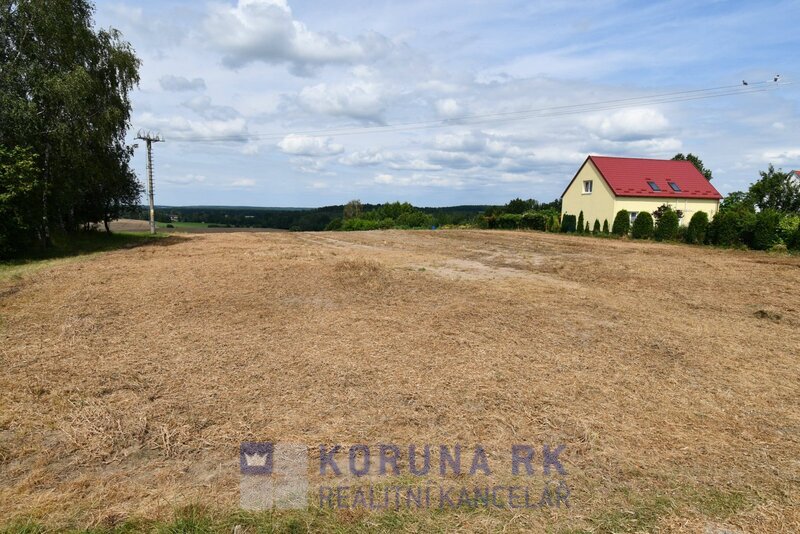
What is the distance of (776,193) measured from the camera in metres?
31.4

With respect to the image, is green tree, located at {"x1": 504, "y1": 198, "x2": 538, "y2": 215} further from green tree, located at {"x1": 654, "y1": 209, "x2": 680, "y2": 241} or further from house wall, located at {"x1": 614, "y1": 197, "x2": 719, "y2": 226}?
green tree, located at {"x1": 654, "y1": 209, "x2": 680, "y2": 241}

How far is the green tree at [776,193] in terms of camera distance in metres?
31.0

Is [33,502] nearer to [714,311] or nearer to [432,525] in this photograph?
[432,525]

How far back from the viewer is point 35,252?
1612 cm

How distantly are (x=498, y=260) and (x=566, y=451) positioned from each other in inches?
469

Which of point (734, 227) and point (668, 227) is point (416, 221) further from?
point (734, 227)

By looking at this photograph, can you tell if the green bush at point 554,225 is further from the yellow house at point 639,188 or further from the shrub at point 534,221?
the yellow house at point 639,188

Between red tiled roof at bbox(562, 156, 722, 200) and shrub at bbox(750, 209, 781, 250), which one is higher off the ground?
red tiled roof at bbox(562, 156, 722, 200)

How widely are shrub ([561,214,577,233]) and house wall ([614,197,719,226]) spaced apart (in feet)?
9.52

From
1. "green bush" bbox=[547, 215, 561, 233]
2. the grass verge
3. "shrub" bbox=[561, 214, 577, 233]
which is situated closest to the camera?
the grass verge

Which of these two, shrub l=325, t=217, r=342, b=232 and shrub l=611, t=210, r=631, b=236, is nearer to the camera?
shrub l=611, t=210, r=631, b=236

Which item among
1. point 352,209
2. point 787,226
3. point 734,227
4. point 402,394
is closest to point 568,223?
point 734,227

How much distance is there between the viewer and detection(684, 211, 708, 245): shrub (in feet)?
70.7

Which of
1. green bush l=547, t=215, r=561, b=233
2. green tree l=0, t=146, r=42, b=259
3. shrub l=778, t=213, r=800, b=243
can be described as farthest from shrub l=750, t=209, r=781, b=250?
green tree l=0, t=146, r=42, b=259
